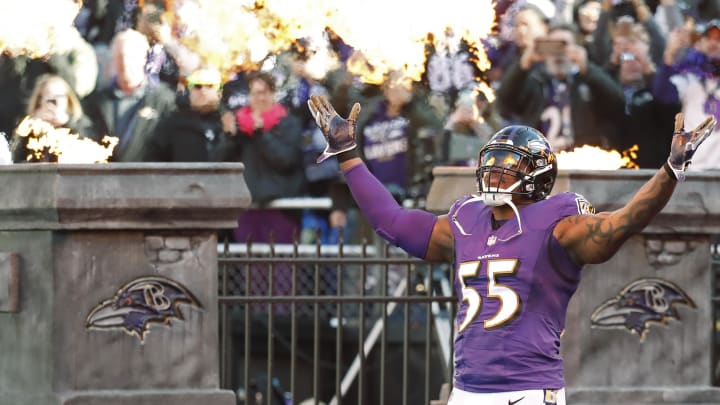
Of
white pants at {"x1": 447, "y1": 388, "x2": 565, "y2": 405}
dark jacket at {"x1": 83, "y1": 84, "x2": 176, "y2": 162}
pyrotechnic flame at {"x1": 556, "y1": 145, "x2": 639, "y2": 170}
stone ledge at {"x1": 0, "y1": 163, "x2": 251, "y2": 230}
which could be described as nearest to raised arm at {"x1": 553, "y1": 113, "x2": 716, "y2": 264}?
white pants at {"x1": 447, "y1": 388, "x2": 565, "y2": 405}

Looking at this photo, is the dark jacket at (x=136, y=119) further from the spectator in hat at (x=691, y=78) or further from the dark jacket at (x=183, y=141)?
the spectator in hat at (x=691, y=78)

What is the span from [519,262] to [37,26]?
745cm

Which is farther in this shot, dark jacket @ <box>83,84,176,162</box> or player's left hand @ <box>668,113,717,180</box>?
dark jacket @ <box>83,84,176,162</box>

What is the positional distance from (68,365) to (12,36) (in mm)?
5288

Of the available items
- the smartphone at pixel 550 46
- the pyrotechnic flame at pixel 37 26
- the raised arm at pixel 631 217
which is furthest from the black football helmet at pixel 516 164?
the pyrotechnic flame at pixel 37 26

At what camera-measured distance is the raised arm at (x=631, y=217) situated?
18.3 ft

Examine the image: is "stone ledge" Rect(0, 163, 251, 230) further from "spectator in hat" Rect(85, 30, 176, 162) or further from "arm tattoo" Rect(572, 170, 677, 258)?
"spectator in hat" Rect(85, 30, 176, 162)

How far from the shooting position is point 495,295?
6.05m

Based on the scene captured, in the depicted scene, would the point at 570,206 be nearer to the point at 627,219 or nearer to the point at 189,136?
the point at 627,219

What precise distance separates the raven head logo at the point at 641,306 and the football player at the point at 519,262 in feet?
8.82

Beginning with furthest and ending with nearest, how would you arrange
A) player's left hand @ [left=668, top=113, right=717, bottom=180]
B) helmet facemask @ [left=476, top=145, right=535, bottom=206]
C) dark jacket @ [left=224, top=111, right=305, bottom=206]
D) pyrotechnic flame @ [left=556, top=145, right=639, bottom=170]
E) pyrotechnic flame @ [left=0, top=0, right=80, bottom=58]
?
1. pyrotechnic flame @ [left=0, top=0, right=80, bottom=58]
2. dark jacket @ [left=224, top=111, right=305, bottom=206]
3. pyrotechnic flame @ [left=556, top=145, right=639, bottom=170]
4. helmet facemask @ [left=476, top=145, right=535, bottom=206]
5. player's left hand @ [left=668, top=113, right=717, bottom=180]

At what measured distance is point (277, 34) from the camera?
13297 mm

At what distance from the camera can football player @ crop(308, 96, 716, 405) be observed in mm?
5957

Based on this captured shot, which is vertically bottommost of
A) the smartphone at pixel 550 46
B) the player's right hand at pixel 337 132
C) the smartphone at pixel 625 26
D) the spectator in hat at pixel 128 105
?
the player's right hand at pixel 337 132
